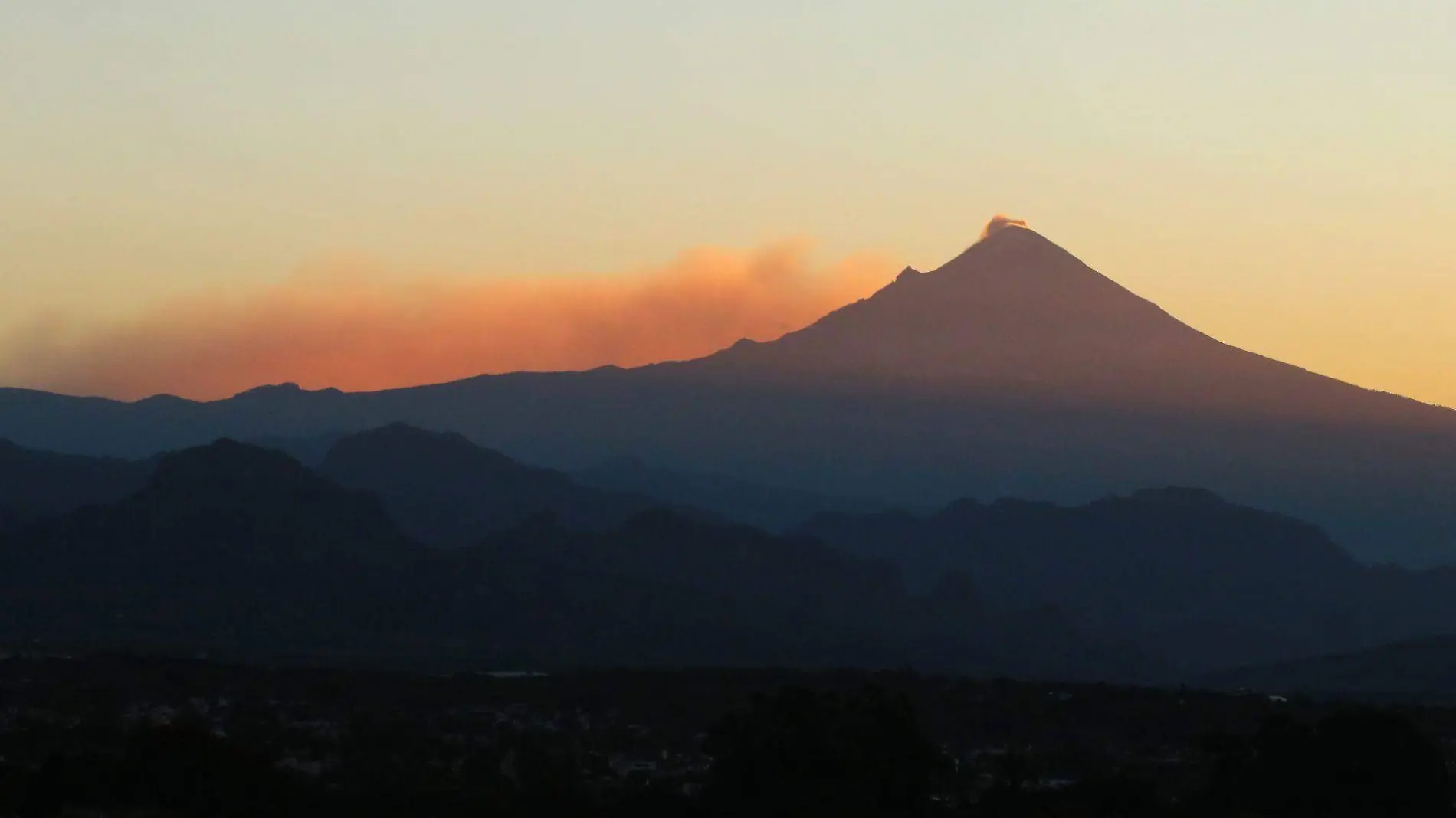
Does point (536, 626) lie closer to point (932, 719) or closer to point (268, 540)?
Result: point (268, 540)

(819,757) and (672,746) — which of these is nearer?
(819,757)

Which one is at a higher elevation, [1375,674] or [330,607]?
[330,607]

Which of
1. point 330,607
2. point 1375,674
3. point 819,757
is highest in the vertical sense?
point 330,607

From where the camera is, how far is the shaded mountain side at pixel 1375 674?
17312 cm

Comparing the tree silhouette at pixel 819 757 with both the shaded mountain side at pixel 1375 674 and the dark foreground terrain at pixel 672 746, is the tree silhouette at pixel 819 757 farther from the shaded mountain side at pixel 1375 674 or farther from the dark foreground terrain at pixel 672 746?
the shaded mountain side at pixel 1375 674

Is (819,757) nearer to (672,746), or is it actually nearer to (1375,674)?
(672,746)

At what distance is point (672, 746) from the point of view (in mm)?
93688

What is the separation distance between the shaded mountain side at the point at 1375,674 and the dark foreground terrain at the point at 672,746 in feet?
179

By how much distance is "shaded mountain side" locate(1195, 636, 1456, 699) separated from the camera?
173125 millimetres

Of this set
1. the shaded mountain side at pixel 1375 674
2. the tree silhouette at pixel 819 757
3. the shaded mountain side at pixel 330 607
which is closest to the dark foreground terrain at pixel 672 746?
the tree silhouette at pixel 819 757

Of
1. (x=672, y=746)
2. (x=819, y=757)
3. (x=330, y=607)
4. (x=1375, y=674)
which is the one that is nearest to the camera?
(x=819, y=757)

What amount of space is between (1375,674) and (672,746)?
9881cm

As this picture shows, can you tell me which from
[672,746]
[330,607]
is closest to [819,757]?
[672,746]

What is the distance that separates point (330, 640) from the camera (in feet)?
573
